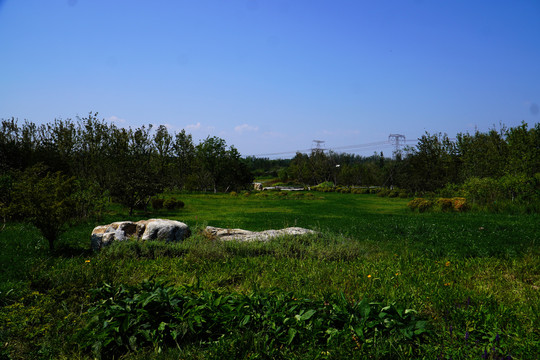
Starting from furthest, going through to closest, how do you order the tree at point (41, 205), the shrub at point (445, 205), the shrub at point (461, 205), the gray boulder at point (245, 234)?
the shrub at point (445, 205), the shrub at point (461, 205), the gray boulder at point (245, 234), the tree at point (41, 205)

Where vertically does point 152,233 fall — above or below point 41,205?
below

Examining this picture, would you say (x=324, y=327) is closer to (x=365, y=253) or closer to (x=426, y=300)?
(x=426, y=300)

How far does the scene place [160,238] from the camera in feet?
28.2

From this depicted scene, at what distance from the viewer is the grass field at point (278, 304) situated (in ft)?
10.3

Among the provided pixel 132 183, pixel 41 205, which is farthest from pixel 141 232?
pixel 132 183

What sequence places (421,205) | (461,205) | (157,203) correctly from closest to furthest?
(461,205) < (421,205) < (157,203)

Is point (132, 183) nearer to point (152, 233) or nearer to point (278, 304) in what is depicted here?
point (152, 233)

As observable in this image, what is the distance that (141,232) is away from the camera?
28.9 ft

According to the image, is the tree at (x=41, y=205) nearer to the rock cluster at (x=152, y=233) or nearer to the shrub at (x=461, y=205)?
the rock cluster at (x=152, y=233)

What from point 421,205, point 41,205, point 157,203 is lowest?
point 421,205

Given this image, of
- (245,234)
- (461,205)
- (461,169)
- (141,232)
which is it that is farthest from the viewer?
(461,169)

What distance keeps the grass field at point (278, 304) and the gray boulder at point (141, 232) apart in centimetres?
88

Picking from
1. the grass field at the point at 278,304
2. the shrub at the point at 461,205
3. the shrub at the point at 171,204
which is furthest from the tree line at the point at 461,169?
the shrub at the point at 171,204

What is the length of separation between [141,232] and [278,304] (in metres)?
6.37
